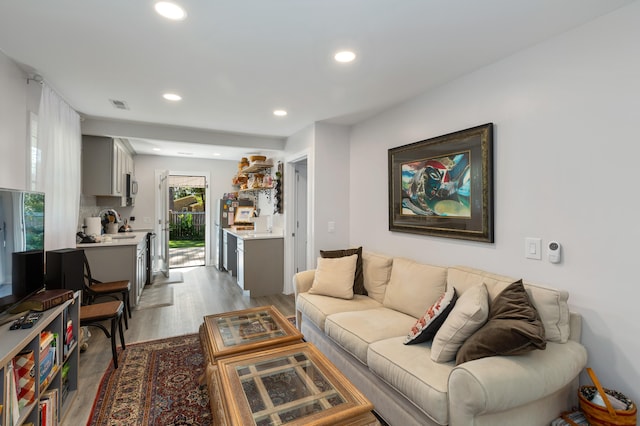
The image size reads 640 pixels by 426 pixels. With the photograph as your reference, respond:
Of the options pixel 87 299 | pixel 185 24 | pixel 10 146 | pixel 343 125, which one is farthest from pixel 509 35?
pixel 87 299

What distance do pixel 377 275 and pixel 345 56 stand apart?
2003 millimetres

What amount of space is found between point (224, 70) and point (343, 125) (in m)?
1.95

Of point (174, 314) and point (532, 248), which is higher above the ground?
point (532, 248)

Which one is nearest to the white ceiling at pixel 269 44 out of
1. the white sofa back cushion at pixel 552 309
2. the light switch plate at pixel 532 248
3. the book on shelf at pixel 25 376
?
the light switch plate at pixel 532 248

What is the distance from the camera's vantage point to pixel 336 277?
312 centimetres

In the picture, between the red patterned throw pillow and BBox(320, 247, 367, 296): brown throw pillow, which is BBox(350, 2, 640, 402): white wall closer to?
the red patterned throw pillow

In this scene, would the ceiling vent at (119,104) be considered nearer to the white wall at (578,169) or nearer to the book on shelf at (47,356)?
the book on shelf at (47,356)

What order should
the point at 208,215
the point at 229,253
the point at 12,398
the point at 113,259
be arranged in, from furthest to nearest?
the point at 208,215 < the point at 229,253 < the point at 113,259 < the point at 12,398

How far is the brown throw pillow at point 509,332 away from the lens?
4.99 ft

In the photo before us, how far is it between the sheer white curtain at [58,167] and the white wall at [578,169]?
3663mm

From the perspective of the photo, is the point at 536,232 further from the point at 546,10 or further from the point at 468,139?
the point at 546,10

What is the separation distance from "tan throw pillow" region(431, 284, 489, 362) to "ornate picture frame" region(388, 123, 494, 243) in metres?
0.76

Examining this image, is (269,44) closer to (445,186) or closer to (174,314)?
(445,186)

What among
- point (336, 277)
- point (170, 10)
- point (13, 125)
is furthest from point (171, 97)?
point (336, 277)
